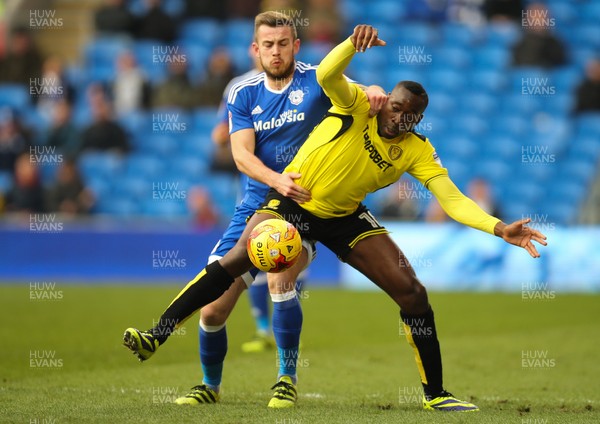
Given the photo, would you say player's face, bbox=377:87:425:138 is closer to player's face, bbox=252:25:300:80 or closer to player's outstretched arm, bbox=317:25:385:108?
player's outstretched arm, bbox=317:25:385:108

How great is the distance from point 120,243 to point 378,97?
11.3 metres

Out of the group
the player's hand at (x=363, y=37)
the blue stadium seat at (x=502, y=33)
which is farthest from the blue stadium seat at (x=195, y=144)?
the player's hand at (x=363, y=37)

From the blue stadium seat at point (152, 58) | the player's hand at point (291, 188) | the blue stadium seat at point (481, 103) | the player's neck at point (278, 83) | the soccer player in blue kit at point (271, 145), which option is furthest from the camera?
the blue stadium seat at point (152, 58)

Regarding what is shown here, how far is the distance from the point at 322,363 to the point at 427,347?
2.77 meters

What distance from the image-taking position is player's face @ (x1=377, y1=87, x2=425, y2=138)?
275 inches

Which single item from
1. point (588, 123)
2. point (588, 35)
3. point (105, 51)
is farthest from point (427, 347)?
point (588, 35)

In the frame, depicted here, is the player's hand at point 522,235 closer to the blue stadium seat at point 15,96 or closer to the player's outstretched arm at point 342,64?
the player's outstretched arm at point 342,64

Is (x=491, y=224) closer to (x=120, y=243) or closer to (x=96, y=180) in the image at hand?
(x=120, y=243)

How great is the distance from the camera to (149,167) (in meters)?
20.1

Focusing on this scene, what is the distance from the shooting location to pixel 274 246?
21.9ft

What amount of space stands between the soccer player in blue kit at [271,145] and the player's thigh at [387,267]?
18.7 inches

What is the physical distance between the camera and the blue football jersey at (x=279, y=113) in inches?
298

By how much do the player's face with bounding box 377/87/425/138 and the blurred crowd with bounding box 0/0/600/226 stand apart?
34.6 feet

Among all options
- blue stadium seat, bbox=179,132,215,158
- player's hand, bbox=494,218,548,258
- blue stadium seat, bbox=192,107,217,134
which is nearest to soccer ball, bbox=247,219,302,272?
player's hand, bbox=494,218,548,258
